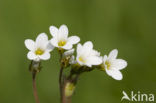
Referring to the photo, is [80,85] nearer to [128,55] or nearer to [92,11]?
[128,55]

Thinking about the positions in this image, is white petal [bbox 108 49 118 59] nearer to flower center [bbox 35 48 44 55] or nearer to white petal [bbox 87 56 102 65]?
white petal [bbox 87 56 102 65]

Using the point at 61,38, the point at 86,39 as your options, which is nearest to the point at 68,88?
the point at 61,38

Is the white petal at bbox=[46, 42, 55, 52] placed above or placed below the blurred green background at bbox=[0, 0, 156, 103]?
above

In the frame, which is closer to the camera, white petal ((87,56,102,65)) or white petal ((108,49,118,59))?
white petal ((87,56,102,65))

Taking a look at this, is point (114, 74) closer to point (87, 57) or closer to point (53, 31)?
point (87, 57)

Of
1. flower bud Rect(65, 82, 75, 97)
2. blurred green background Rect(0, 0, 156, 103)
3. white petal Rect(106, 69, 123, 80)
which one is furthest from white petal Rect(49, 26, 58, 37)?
blurred green background Rect(0, 0, 156, 103)

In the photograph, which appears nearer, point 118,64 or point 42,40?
point 42,40

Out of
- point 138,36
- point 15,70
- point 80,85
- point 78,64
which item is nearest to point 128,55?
point 138,36
